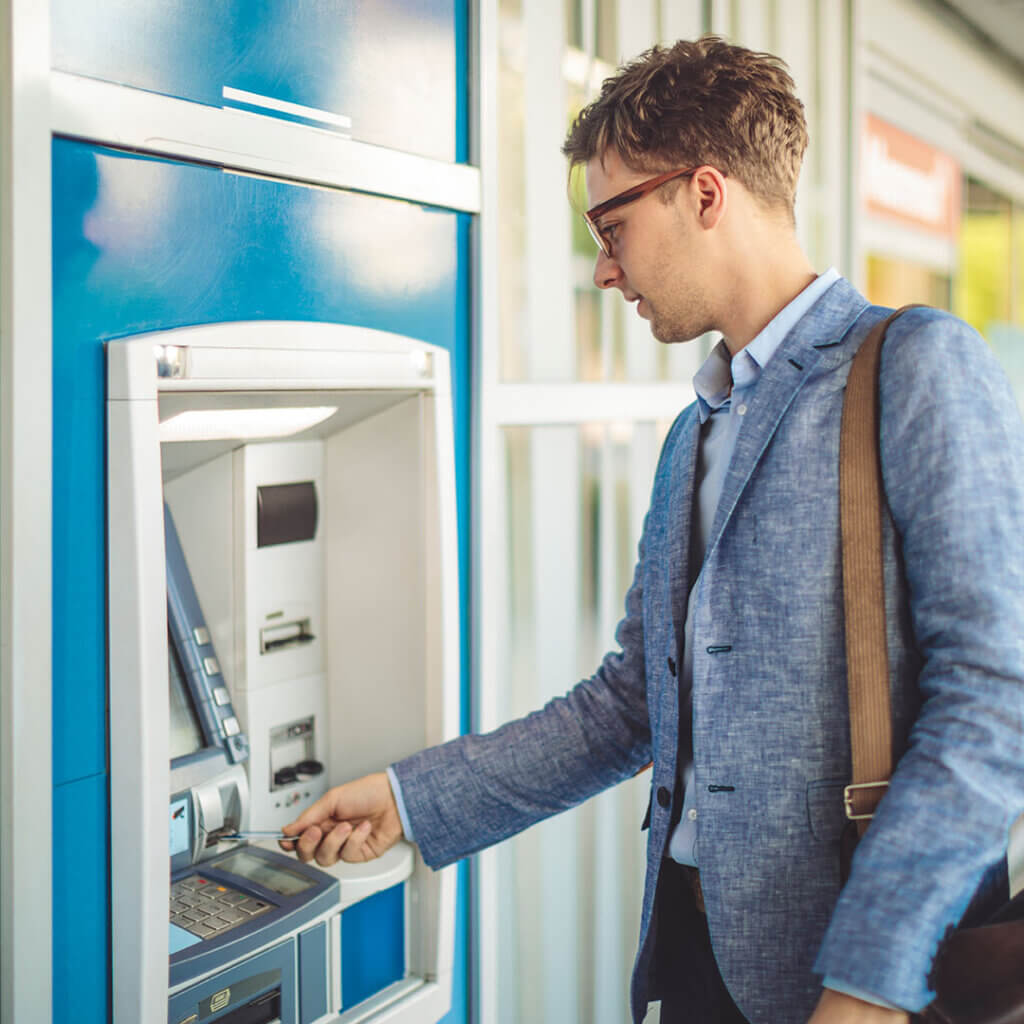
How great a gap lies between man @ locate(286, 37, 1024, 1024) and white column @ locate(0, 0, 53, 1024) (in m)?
0.49

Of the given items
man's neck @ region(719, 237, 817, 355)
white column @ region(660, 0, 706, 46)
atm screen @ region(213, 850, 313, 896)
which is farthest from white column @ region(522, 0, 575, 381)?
atm screen @ region(213, 850, 313, 896)

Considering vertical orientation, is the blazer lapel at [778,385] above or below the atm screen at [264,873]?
above

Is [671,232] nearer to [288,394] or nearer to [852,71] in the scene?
[288,394]

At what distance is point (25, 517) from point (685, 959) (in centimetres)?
112

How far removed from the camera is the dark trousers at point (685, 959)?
1.57m

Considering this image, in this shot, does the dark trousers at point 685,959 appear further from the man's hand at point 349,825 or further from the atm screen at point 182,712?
the atm screen at point 182,712

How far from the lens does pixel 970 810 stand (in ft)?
3.70

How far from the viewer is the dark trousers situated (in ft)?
5.14

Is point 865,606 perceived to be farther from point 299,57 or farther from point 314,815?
point 299,57

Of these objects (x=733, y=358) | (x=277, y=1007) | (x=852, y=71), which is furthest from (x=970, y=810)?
(x=852, y=71)

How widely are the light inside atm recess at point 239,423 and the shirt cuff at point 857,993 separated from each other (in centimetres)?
113

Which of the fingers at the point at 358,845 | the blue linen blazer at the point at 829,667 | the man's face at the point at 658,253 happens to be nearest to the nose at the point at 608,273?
the man's face at the point at 658,253

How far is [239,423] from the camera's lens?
5.67 feet

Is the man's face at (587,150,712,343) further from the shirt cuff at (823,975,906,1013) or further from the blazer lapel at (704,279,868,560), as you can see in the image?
the shirt cuff at (823,975,906,1013)
